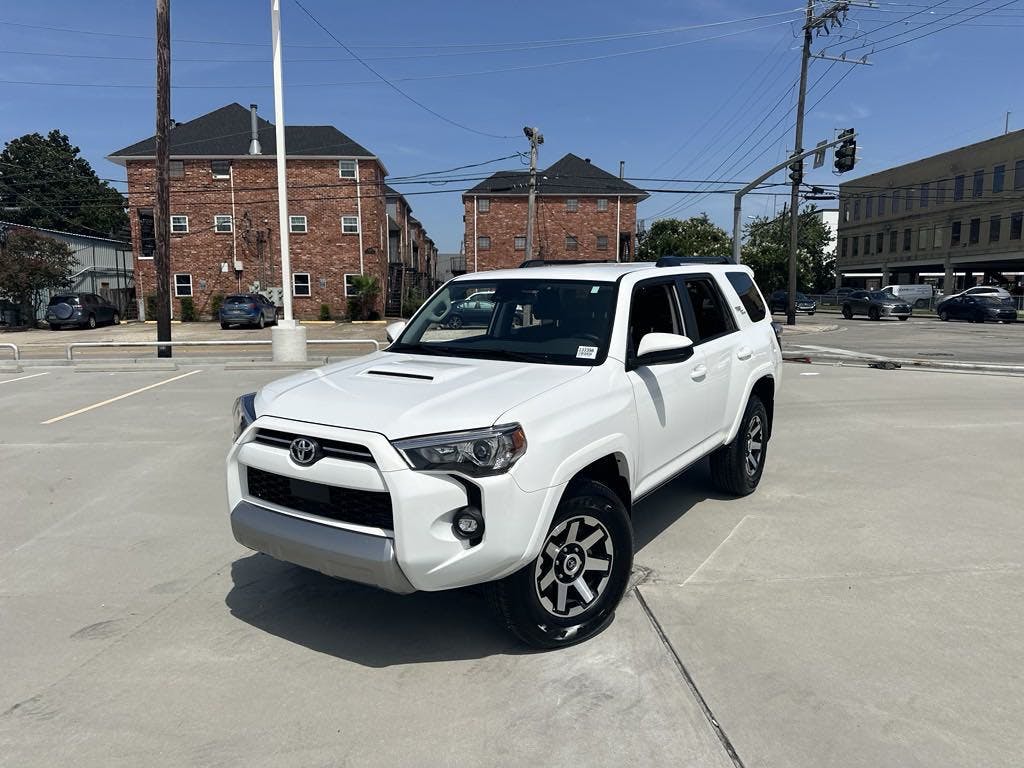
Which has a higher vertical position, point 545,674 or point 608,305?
point 608,305

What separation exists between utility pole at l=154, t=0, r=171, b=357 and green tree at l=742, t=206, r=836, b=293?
50346 mm

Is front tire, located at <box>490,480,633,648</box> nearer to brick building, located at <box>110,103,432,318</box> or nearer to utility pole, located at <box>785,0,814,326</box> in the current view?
utility pole, located at <box>785,0,814,326</box>

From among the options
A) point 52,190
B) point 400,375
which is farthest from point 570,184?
point 52,190

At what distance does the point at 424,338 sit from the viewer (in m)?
4.81

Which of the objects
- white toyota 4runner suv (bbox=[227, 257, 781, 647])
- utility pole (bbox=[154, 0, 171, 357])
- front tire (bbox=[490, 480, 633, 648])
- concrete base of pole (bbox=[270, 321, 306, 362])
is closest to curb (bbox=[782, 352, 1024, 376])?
concrete base of pole (bbox=[270, 321, 306, 362])

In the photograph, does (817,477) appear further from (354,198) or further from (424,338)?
(354,198)

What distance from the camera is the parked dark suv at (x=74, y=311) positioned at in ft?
109

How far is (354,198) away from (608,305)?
126 feet

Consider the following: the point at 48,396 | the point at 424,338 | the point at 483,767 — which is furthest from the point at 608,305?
the point at 48,396

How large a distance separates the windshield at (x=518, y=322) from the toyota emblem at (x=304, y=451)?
1.28m

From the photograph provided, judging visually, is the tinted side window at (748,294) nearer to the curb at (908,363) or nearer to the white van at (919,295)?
the curb at (908,363)

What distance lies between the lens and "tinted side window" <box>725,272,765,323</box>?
5.94m

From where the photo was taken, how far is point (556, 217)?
50125 millimetres

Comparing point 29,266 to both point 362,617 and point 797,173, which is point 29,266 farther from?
point 362,617
